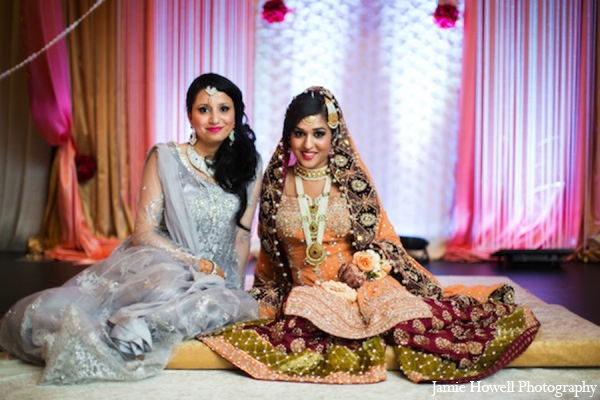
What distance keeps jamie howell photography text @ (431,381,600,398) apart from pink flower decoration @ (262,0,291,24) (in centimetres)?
478

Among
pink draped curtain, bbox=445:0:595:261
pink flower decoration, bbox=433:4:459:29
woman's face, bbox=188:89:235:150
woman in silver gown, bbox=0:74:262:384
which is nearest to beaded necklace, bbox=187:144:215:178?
woman in silver gown, bbox=0:74:262:384

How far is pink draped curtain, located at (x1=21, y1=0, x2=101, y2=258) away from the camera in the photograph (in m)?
6.31

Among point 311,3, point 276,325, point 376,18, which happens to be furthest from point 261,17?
point 276,325

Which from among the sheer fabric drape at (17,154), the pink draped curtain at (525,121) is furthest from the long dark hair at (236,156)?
the sheer fabric drape at (17,154)

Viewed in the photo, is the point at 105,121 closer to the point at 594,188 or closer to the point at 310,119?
the point at 310,119

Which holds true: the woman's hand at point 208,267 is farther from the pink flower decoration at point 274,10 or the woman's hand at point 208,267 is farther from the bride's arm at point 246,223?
the pink flower decoration at point 274,10

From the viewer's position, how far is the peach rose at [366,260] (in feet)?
11.1

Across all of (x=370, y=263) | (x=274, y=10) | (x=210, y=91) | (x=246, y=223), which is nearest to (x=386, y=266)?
(x=370, y=263)

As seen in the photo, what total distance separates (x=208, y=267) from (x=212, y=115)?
730 millimetres

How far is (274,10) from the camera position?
23.1ft

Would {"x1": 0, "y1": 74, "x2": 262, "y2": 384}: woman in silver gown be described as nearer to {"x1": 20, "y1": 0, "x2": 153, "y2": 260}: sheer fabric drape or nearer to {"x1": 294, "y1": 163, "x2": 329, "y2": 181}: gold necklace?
{"x1": 294, "y1": 163, "x2": 329, "y2": 181}: gold necklace

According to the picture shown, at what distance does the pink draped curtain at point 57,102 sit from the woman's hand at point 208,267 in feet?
11.3

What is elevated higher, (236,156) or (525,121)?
(525,121)

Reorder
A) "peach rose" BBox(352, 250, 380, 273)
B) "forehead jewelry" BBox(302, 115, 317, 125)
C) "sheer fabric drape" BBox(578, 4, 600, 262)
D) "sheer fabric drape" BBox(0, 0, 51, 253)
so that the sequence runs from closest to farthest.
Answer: "peach rose" BBox(352, 250, 380, 273) < "forehead jewelry" BBox(302, 115, 317, 125) < "sheer fabric drape" BBox(578, 4, 600, 262) < "sheer fabric drape" BBox(0, 0, 51, 253)
